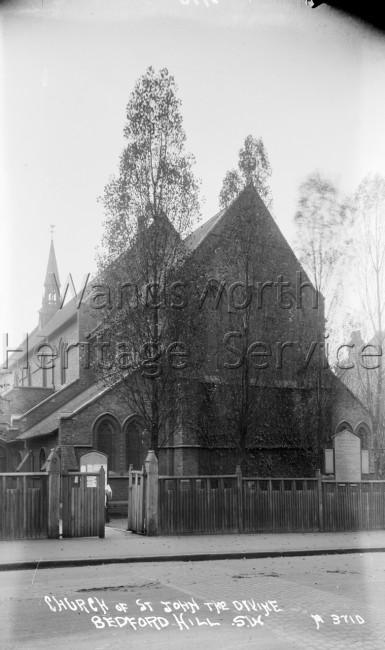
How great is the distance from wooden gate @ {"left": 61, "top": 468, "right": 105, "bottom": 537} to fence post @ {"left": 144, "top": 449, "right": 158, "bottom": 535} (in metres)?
1.27

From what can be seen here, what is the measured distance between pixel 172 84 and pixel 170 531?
14.5m

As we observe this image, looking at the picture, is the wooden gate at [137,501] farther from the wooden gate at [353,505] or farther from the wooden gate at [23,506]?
the wooden gate at [353,505]

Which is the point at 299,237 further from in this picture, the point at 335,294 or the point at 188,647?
the point at 188,647

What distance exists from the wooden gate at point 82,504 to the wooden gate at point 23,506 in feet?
1.51

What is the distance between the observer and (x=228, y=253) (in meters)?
25.6

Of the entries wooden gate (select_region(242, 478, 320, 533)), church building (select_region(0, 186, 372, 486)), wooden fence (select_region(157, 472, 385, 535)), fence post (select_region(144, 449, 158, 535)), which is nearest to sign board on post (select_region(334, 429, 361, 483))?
church building (select_region(0, 186, 372, 486))

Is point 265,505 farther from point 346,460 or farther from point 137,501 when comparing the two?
point 346,460

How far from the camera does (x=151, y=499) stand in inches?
732

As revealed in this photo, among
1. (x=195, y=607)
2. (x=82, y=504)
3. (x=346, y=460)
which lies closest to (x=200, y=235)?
(x=346, y=460)

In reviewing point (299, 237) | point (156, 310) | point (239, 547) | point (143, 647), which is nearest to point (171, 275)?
point (156, 310)

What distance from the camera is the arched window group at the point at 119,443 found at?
1249 inches

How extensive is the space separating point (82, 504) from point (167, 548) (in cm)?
295

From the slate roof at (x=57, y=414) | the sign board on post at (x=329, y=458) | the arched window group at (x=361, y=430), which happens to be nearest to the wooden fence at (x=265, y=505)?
the sign board on post at (x=329, y=458)

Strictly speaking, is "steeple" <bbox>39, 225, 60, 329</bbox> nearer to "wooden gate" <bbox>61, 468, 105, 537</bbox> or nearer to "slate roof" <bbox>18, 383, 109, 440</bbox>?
"slate roof" <bbox>18, 383, 109, 440</bbox>
